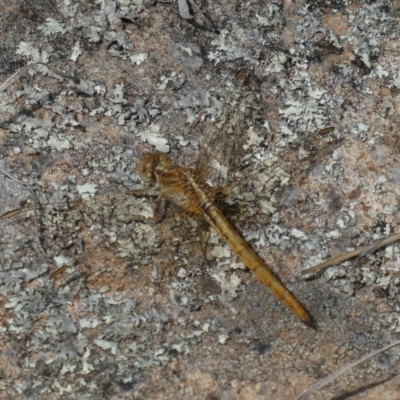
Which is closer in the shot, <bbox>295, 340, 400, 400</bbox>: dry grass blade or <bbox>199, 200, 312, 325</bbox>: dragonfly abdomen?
<bbox>295, 340, 400, 400</bbox>: dry grass blade

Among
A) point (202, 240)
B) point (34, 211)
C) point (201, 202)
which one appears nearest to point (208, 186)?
point (201, 202)

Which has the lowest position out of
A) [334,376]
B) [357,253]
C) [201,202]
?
[334,376]

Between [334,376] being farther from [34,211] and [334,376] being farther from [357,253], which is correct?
[34,211]

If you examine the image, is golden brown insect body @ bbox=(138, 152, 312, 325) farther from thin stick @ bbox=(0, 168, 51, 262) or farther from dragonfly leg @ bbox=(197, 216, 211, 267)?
thin stick @ bbox=(0, 168, 51, 262)

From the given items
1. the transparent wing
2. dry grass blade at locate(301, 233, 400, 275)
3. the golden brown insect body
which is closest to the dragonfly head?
the golden brown insect body

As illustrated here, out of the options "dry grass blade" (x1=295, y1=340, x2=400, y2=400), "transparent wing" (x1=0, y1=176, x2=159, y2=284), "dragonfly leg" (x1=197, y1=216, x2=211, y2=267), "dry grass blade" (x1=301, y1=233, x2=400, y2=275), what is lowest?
"dry grass blade" (x1=295, y1=340, x2=400, y2=400)

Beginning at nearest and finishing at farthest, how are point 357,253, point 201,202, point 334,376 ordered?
point 334,376
point 357,253
point 201,202

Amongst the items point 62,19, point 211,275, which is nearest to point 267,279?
point 211,275

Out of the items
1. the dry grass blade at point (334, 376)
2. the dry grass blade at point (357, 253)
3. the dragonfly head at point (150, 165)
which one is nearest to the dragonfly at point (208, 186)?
the dragonfly head at point (150, 165)
